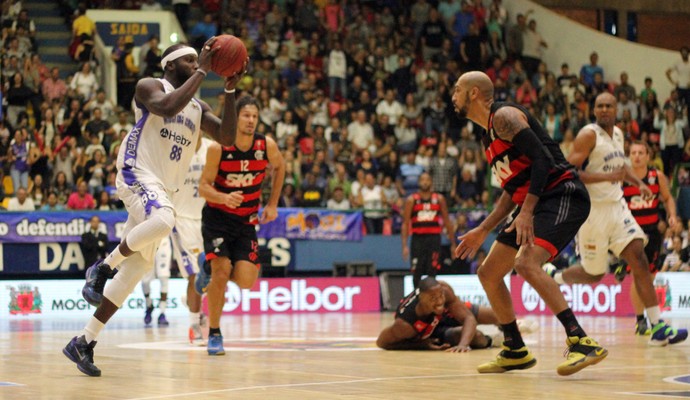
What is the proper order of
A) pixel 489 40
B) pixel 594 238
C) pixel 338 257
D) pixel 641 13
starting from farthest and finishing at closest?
pixel 641 13, pixel 489 40, pixel 338 257, pixel 594 238

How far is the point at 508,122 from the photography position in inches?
308

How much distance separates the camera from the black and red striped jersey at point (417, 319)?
1082 centimetres

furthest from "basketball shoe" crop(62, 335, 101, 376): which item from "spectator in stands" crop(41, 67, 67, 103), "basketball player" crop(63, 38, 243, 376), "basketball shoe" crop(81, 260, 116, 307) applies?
"spectator in stands" crop(41, 67, 67, 103)

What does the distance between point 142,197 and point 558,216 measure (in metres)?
2.97

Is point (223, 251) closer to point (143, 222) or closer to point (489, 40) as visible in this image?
point (143, 222)

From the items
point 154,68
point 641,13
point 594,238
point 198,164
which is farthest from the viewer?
point 641,13

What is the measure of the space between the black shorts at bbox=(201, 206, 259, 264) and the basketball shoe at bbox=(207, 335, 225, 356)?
2.49 feet

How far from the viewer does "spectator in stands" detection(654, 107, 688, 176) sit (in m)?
24.5

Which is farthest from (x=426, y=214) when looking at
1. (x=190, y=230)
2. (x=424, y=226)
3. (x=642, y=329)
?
(x=642, y=329)

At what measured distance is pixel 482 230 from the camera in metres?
8.19

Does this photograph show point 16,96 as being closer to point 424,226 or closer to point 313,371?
point 424,226

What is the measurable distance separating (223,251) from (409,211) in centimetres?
906

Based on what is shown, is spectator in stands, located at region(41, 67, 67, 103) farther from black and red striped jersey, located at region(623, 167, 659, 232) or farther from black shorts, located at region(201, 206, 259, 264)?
black shorts, located at region(201, 206, 259, 264)

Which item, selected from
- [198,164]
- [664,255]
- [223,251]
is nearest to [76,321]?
[198,164]
